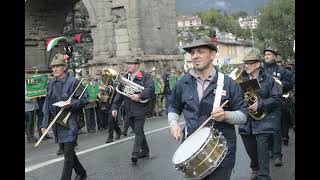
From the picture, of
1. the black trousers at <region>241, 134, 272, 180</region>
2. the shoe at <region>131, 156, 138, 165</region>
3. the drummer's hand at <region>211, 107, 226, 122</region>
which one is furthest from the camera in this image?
the shoe at <region>131, 156, 138, 165</region>

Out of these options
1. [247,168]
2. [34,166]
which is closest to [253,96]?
[247,168]

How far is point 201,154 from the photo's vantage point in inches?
222

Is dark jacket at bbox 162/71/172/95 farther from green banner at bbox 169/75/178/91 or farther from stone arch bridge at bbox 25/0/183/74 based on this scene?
stone arch bridge at bbox 25/0/183/74

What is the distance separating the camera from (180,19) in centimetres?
19562

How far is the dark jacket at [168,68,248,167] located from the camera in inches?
240

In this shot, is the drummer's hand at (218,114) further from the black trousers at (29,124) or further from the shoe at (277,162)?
the black trousers at (29,124)

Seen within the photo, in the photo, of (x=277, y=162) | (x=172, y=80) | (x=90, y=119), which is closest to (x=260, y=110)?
(x=277, y=162)

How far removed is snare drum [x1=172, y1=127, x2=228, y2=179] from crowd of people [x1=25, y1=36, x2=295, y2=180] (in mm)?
176

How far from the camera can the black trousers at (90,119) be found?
19969 mm

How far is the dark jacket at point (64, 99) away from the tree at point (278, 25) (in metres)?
87.3

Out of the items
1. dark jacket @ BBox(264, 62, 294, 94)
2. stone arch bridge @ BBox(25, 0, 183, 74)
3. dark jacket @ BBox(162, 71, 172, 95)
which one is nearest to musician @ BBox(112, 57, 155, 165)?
dark jacket @ BBox(264, 62, 294, 94)

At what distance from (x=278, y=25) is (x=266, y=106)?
92667 mm

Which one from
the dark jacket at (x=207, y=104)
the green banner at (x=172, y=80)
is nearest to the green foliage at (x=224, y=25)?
the green banner at (x=172, y=80)
